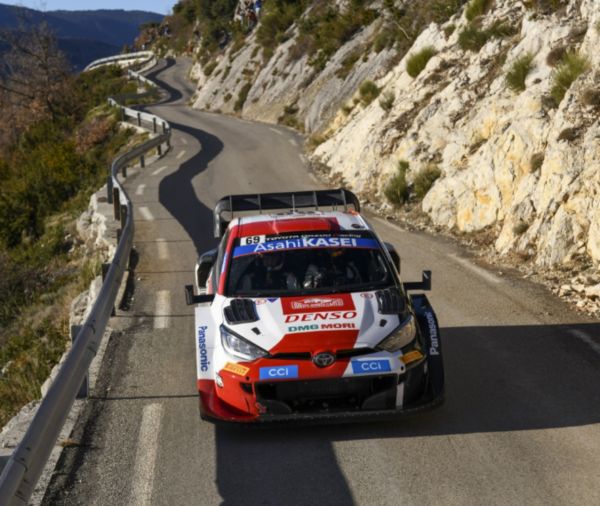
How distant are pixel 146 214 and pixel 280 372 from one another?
42.2 ft

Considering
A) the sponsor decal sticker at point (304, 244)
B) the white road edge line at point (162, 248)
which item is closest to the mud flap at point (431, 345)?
the sponsor decal sticker at point (304, 244)

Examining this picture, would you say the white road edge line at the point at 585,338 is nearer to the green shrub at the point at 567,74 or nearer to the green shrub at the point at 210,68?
the green shrub at the point at 567,74

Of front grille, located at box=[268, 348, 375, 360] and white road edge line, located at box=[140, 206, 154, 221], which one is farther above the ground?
front grille, located at box=[268, 348, 375, 360]

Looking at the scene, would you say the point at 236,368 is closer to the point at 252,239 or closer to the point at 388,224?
the point at 252,239

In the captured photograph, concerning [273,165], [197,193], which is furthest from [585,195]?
[273,165]

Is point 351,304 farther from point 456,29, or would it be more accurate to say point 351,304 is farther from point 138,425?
point 456,29

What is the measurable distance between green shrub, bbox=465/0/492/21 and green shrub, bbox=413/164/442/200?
6.67 metres

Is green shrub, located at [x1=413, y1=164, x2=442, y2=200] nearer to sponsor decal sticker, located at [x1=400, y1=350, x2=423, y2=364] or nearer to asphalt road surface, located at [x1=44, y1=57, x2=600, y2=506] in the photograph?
asphalt road surface, located at [x1=44, y1=57, x2=600, y2=506]

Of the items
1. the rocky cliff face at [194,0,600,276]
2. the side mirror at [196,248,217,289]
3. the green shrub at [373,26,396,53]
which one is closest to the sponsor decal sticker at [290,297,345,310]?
the side mirror at [196,248,217,289]

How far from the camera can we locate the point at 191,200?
20422 millimetres

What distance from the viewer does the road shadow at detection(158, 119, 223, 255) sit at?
637 inches

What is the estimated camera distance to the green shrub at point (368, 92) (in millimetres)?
26730

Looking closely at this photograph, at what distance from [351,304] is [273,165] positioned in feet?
62.9

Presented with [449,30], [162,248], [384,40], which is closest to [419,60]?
[449,30]
